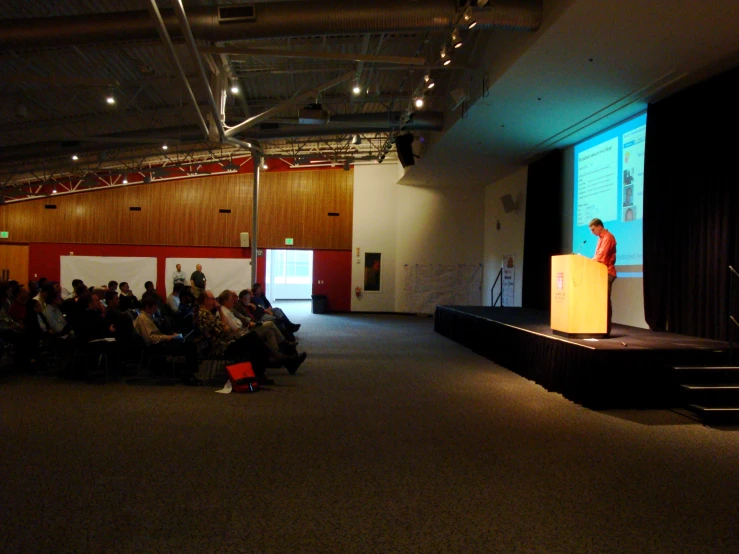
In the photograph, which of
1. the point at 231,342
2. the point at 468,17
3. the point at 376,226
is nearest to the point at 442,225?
the point at 376,226

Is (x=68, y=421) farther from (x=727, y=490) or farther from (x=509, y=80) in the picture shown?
(x=509, y=80)

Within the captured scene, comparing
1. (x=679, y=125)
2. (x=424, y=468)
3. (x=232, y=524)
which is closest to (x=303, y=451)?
(x=424, y=468)

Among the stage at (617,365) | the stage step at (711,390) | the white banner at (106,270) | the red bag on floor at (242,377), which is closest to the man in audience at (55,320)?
the red bag on floor at (242,377)

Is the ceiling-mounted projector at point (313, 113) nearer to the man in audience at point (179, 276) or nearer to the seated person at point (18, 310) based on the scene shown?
the seated person at point (18, 310)

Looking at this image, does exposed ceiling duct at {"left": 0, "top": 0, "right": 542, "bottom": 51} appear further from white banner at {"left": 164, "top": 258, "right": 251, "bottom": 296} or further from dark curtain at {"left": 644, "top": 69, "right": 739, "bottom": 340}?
white banner at {"left": 164, "top": 258, "right": 251, "bottom": 296}

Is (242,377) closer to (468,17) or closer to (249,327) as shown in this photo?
(249,327)

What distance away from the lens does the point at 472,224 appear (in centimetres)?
1627

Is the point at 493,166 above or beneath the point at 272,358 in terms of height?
above

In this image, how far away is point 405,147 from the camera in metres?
11.9

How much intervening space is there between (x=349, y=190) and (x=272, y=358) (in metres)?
12.2

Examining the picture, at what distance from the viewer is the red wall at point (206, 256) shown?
17906 millimetres

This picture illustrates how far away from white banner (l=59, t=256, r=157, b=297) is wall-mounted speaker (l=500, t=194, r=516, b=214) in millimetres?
11736

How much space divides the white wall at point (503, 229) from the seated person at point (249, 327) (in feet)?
24.9

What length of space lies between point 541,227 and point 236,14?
7744 mm
